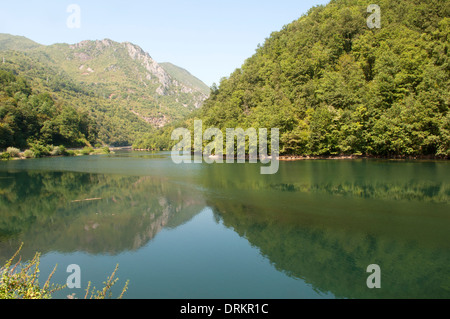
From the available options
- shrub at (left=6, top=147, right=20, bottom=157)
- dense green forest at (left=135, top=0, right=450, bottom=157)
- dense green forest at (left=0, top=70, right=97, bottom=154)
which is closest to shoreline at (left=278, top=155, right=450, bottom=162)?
dense green forest at (left=135, top=0, right=450, bottom=157)

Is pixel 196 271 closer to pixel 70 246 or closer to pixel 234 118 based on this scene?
pixel 70 246

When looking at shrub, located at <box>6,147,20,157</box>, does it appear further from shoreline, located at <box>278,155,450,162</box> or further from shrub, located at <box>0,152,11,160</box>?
shoreline, located at <box>278,155,450,162</box>

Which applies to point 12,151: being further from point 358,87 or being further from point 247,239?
point 358,87

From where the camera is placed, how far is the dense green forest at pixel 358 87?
51.2 meters

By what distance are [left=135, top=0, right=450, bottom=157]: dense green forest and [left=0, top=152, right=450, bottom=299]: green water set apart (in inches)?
1256

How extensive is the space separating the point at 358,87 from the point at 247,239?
6167cm

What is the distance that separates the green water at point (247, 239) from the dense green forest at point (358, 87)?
31908mm

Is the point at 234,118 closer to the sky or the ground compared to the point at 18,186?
closer to the sky

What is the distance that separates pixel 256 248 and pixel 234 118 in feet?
247

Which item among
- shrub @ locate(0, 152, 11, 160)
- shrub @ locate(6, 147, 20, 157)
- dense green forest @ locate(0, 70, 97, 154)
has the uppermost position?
dense green forest @ locate(0, 70, 97, 154)

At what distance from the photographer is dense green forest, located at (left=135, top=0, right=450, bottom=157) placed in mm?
51219

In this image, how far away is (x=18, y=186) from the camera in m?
29.9
